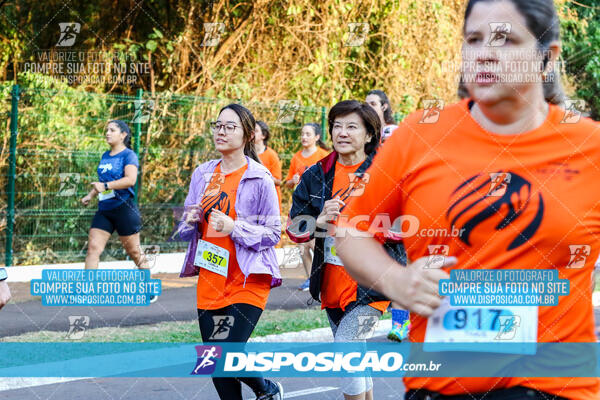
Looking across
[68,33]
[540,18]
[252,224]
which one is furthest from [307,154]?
[540,18]

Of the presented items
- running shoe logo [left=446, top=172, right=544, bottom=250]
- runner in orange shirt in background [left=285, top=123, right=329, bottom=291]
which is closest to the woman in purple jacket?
running shoe logo [left=446, top=172, right=544, bottom=250]

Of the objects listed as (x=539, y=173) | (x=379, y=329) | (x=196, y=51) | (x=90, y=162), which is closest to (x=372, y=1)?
(x=196, y=51)

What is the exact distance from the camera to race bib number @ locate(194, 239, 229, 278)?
548cm

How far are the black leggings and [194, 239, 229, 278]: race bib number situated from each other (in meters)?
0.22

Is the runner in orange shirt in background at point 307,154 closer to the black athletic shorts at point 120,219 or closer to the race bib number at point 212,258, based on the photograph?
the black athletic shorts at point 120,219

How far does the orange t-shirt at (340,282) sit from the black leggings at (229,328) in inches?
17.7

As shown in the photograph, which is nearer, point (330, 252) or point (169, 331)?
point (330, 252)

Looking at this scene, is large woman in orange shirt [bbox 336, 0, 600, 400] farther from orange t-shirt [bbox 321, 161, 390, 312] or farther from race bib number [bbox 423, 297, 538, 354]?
orange t-shirt [bbox 321, 161, 390, 312]

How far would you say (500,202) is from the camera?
2.41m

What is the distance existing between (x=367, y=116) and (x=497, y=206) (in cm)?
359

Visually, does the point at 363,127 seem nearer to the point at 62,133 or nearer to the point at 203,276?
the point at 203,276

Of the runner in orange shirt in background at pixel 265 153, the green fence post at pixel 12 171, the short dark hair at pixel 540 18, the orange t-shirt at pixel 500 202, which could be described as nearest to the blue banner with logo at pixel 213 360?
the orange t-shirt at pixel 500 202

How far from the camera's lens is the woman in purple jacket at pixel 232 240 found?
5.38 meters

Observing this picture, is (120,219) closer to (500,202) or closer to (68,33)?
(68,33)
